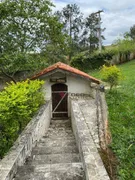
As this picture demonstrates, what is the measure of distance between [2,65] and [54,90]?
13.4ft

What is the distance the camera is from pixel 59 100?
15969mm

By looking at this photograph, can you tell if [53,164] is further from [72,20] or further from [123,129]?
[72,20]

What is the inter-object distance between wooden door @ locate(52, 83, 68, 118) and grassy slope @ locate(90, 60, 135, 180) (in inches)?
125

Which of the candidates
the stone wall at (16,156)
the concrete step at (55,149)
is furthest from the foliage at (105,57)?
the stone wall at (16,156)

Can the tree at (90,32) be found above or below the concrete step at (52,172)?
above

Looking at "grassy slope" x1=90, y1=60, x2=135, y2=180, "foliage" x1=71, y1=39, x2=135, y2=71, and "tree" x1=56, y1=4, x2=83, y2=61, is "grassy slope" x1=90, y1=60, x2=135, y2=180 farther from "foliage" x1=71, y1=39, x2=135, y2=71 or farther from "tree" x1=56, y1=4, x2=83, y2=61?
"tree" x1=56, y1=4, x2=83, y2=61

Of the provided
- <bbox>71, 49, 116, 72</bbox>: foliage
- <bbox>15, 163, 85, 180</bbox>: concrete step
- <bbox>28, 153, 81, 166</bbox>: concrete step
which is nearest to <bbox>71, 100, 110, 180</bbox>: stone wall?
<bbox>15, 163, 85, 180</bbox>: concrete step

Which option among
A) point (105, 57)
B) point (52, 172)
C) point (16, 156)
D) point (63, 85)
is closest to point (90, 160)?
point (52, 172)

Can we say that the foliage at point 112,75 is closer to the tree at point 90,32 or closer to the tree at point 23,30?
the tree at point 23,30

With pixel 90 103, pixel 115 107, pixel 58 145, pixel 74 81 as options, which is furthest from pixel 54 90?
pixel 58 145

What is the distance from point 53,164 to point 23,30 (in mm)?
11728

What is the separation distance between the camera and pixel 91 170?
4516mm

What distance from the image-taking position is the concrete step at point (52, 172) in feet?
16.2

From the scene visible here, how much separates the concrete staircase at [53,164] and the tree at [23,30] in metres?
6.88
